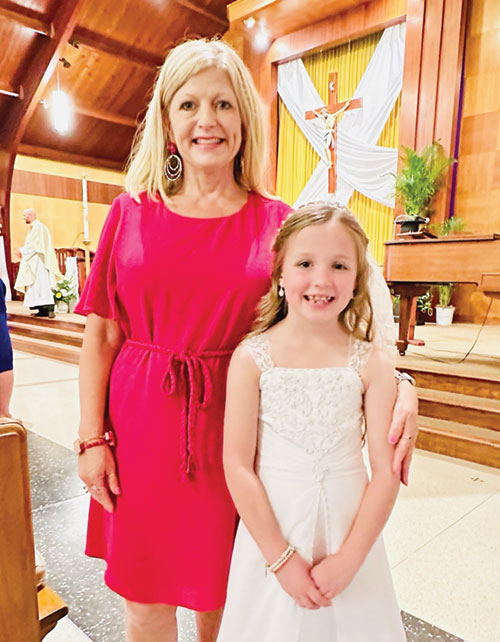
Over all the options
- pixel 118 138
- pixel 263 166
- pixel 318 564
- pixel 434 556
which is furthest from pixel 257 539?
pixel 118 138

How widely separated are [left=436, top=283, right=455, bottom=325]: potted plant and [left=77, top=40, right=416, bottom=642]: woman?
6.32 m

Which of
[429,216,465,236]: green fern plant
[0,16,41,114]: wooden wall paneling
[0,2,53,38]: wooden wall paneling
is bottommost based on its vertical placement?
[429,216,465,236]: green fern plant

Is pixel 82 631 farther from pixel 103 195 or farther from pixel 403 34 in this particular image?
pixel 103 195

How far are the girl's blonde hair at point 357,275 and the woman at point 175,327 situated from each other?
3cm

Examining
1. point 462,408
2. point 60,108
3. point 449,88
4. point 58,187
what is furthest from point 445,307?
point 58,187

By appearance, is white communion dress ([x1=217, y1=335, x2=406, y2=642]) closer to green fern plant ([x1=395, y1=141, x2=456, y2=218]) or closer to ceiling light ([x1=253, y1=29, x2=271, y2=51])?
green fern plant ([x1=395, y1=141, x2=456, y2=218])

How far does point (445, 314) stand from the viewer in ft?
22.4

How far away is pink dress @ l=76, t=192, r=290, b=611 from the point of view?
0.95m

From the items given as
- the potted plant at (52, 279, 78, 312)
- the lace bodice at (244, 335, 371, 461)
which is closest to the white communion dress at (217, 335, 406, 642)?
the lace bodice at (244, 335, 371, 461)

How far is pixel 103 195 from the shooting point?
480 inches

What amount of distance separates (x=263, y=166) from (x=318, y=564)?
82 centimetres

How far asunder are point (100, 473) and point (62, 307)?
873 cm

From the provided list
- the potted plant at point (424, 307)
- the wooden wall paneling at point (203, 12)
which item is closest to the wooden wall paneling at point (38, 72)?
the wooden wall paneling at point (203, 12)

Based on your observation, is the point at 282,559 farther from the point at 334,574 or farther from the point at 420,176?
the point at 420,176
